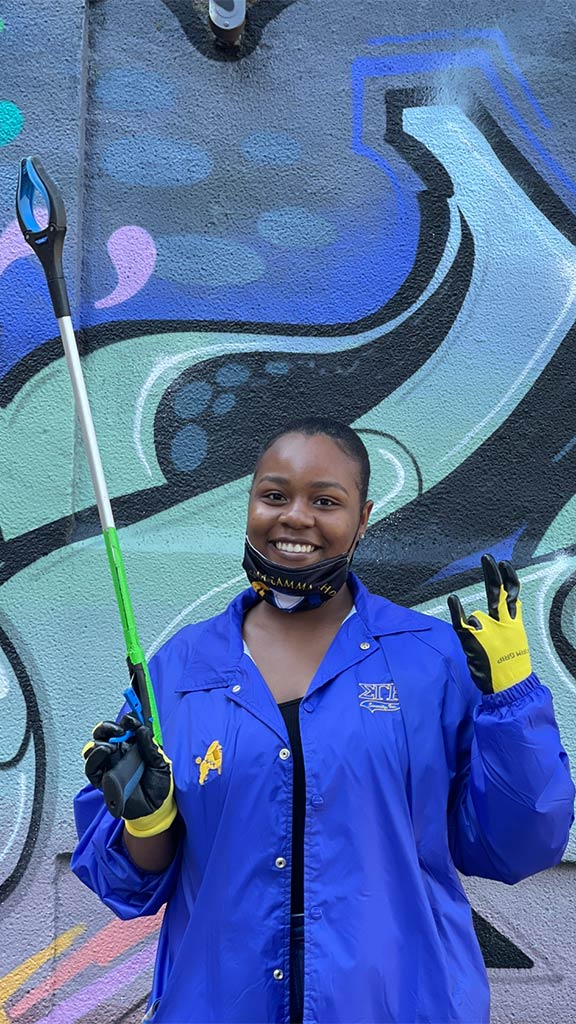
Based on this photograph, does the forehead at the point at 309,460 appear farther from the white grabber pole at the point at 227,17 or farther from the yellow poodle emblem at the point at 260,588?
the white grabber pole at the point at 227,17

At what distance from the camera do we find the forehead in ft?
7.38

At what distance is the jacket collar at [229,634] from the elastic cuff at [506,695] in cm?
28

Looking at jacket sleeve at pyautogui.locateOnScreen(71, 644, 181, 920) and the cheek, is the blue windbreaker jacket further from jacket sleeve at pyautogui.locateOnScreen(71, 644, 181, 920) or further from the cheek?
the cheek

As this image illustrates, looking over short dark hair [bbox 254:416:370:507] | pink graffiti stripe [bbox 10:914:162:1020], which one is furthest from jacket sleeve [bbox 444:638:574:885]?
pink graffiti stripe [bbox 10:914:162:1020]

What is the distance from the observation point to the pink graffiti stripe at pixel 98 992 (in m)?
3.45

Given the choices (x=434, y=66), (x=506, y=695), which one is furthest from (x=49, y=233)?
(x=434, y=66)

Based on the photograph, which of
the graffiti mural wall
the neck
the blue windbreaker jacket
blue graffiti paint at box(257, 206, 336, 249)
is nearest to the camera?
the blue windbreaker jacket

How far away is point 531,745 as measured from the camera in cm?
193

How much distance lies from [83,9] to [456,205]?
166 cm

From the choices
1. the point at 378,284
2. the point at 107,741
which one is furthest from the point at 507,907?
the point at 378,284

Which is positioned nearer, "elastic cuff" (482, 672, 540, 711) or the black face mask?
"elastic cuff" (482, 672, 540, 711)

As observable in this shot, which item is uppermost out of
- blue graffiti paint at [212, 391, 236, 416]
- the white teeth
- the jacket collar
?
blue graffiti paint at [212, 391, 236, 416]

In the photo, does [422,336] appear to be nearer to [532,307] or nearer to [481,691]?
[532,307]

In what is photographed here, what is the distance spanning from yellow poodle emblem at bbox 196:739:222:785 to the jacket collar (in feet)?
0.48
